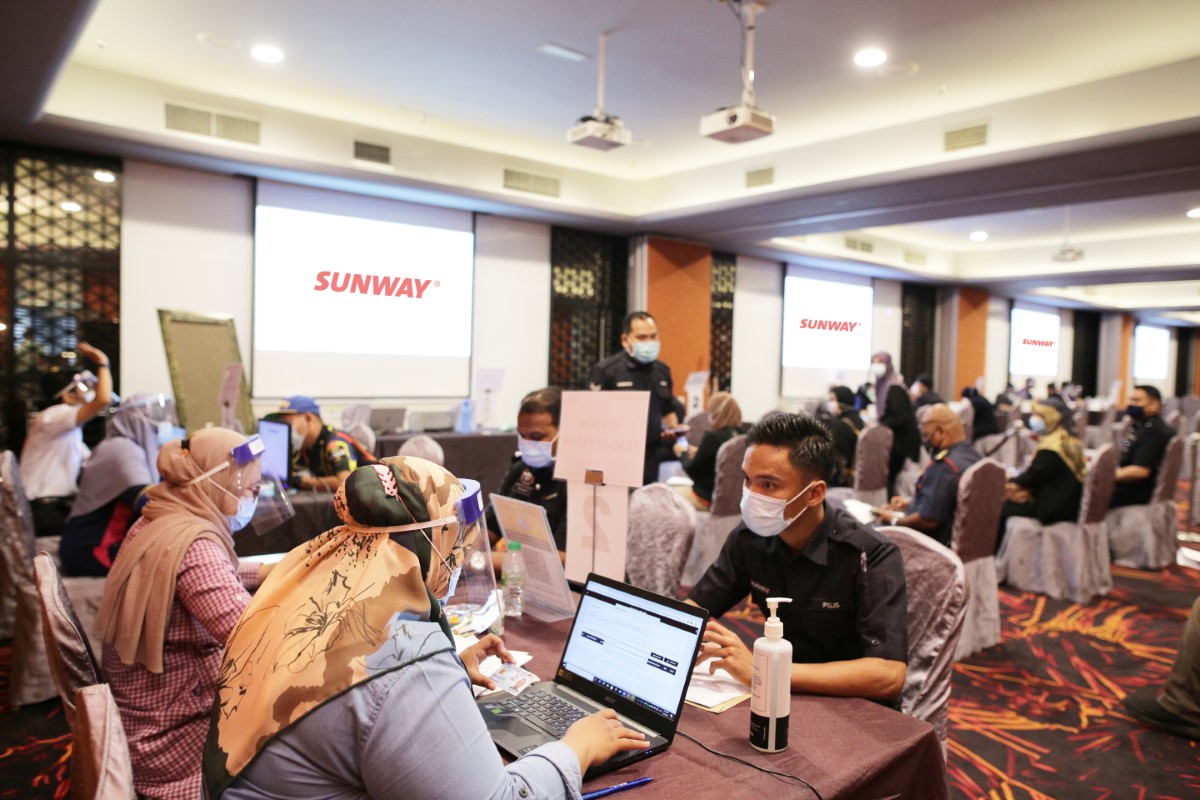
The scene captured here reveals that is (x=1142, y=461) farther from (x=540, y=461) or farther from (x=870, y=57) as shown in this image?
(x=540, y=461)

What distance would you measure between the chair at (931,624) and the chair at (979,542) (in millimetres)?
1937

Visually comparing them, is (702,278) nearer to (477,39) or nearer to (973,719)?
(477,39)

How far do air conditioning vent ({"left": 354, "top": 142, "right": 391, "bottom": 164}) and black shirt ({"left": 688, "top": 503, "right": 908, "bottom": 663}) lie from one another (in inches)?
239

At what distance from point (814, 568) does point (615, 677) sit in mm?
634

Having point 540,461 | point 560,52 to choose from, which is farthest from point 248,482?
point 560,52

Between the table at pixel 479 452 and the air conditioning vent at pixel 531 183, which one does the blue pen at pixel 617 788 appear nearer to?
the table at pixel 479 452

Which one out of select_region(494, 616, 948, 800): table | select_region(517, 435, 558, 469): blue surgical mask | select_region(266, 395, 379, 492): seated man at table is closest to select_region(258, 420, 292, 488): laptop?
select_region(266, 395, 379, 492): seated man at table

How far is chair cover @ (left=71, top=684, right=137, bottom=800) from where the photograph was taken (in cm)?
110

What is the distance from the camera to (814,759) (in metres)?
1.40

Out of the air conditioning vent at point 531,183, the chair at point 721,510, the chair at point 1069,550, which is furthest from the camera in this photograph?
the air conditioning vent at point 531,183

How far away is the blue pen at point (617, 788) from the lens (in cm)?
126

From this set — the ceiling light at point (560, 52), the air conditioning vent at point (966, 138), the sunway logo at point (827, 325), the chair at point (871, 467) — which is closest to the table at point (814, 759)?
the chair at point (871, 467)

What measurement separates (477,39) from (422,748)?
5.09 meters

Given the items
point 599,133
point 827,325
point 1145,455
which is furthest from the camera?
point 827,325
